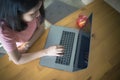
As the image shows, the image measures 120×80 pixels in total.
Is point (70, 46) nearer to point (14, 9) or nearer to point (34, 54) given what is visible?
point (34, 54)

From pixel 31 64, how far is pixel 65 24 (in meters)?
0.34

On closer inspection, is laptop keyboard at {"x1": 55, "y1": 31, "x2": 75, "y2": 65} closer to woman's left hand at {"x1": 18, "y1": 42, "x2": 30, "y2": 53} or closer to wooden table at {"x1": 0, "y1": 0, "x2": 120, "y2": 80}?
wooden table at {"x1": 0, "y1": 0, "x2": 120, "y2": 80}

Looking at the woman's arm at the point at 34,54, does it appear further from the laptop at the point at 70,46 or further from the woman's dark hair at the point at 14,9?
the woman's dark hair at the point at 14,9

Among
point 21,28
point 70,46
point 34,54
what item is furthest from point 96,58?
point 21,28

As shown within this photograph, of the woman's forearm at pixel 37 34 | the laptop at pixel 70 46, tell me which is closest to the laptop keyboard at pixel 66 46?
the laptop at pixel 70 46

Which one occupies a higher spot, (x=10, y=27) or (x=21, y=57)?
(x=10, y=27)

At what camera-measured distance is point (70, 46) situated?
3.47 feet

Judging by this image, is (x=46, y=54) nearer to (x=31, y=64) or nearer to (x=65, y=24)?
(x=31, y=64)

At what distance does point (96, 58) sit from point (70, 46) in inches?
6.6

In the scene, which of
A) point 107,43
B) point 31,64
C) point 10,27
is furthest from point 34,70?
point 107,43

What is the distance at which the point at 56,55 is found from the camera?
1014 mm

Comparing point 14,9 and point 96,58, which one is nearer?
point 14,9

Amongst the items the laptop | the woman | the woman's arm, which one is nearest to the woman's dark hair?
the woman

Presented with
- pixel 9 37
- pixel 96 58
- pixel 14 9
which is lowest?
pixel 96 58
